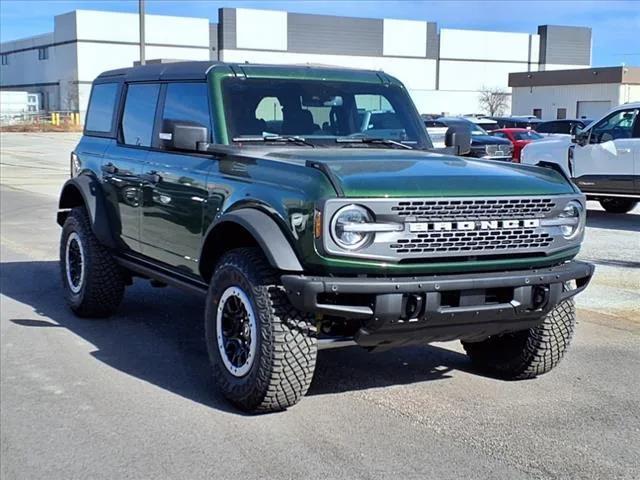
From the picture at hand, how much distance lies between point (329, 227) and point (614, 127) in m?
11.3

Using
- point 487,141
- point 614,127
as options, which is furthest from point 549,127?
point 614,127

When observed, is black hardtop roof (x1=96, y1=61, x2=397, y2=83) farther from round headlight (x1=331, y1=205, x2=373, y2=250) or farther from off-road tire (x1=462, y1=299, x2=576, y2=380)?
off-road tire (x1=462, y1=299, x2=576, y2=380)

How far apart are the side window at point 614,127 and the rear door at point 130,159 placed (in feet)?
31.6

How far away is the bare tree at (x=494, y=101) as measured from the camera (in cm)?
8521

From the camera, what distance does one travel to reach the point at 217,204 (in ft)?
18.2

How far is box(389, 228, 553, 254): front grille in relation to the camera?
15.5 ft

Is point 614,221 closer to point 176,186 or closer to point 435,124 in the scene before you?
point 176,186

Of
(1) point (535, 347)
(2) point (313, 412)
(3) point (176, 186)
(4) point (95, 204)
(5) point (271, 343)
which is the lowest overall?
(2) point (313, 412)

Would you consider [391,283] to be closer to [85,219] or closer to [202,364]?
[202,364]

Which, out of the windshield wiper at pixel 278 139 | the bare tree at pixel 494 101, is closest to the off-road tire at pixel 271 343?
the windshield wiper at pixel 278 139

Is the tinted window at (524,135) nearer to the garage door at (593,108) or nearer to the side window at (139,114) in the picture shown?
the side window at (139,114)

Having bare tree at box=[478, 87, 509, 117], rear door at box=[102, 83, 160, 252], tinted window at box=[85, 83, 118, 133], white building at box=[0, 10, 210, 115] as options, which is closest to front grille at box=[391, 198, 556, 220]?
rear door at box=[102, 83, 160, 252]

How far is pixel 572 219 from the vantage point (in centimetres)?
532

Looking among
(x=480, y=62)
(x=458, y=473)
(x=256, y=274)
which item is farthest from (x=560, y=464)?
(x=480, y=62)
